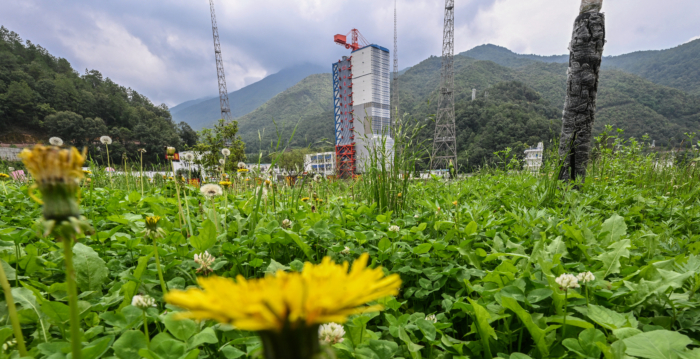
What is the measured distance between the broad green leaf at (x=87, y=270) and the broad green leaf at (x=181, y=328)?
47 centimetres

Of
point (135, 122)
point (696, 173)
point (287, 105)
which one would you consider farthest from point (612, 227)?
point (287, 105)

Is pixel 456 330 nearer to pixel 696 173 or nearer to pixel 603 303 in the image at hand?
pixel 603 303

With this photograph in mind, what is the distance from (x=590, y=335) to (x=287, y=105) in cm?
7311

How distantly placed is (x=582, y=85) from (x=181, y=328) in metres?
3.94

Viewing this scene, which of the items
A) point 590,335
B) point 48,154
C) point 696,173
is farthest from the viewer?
point 696,173

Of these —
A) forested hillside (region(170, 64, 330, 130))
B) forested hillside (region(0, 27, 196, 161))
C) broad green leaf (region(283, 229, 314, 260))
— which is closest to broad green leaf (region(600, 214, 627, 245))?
broad green leaf (region(283, 229, 314, 260))

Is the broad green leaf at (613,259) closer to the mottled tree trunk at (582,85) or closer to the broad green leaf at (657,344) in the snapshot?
the broad green leaf at (657,344)

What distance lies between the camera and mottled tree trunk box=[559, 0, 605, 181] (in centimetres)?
303

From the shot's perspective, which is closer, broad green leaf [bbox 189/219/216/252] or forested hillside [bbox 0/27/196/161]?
broad green leaf [bbox 189/219/216/252]

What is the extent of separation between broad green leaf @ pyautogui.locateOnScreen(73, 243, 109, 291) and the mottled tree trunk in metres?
3.62

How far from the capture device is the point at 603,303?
925 millimetres

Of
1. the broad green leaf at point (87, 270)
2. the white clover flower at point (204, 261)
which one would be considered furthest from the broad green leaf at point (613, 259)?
the broad green leaf at point (87, 270)

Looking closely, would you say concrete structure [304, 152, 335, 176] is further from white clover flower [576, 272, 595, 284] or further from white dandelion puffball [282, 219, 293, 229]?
white clover flower [576, 272, 595, 284]

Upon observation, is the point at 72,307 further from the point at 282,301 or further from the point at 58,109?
the point at 58,109
